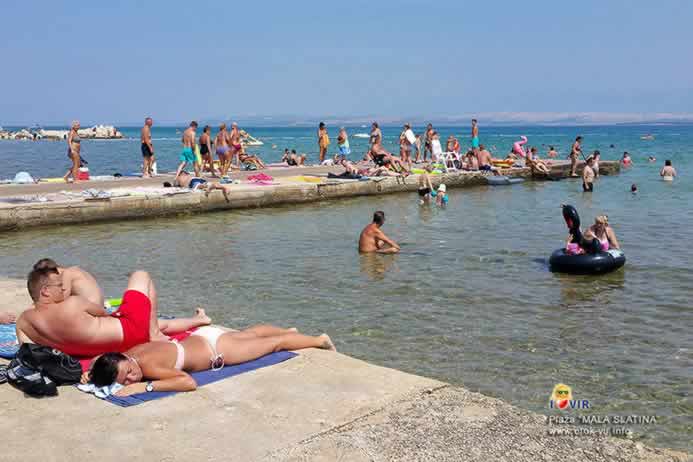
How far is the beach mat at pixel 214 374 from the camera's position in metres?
4.77

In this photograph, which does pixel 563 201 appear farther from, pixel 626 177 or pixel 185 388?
pixel 185 388

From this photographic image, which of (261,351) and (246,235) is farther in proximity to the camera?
(246,235)

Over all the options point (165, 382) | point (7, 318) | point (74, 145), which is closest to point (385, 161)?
point (74, 145)

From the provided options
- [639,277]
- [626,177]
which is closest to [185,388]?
[639,277]

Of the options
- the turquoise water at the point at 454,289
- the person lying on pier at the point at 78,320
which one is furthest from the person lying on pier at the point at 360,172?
the person lying on pier at the point at 78,320

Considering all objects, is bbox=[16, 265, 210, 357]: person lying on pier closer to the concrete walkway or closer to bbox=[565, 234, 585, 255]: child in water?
the concrete walkway

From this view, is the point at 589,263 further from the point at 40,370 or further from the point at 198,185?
the point at 198,185

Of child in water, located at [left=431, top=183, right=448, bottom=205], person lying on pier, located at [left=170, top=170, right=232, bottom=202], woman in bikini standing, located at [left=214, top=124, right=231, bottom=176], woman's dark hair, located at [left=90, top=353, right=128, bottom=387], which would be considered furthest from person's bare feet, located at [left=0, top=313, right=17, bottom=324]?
woman in bikini standing, located at [left=214, top=124, right=231, bottom=176]

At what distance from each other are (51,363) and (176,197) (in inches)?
511

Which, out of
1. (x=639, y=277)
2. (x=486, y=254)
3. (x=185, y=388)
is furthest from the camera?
(x=486, y=254)

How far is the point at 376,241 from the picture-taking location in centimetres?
1306

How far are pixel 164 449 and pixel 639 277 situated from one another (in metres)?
9.07

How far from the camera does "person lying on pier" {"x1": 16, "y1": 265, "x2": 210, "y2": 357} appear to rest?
507cm

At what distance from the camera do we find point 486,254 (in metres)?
12.9
